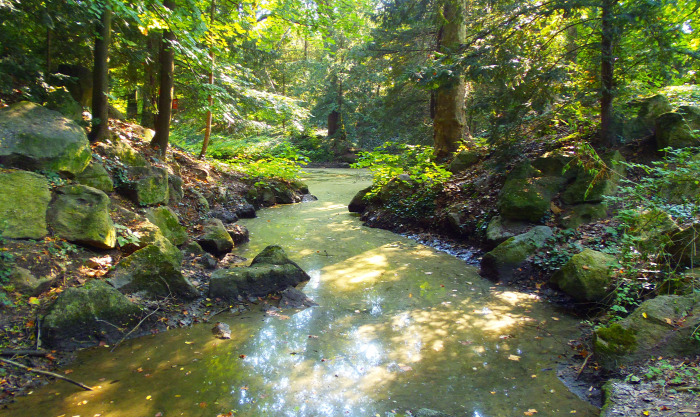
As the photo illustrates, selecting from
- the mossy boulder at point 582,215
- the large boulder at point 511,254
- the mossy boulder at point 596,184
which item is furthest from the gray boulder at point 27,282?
the mossy boulder at point 596,184

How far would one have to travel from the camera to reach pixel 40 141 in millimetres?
5082

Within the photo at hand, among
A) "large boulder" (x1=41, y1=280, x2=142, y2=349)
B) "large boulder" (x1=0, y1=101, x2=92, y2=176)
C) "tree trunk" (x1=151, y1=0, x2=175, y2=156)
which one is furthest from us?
"tree trunk" (x1=151, y1=0, x2=175, y2=156)

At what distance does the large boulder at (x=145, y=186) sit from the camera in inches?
257

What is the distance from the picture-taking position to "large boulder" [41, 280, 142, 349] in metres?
3.61

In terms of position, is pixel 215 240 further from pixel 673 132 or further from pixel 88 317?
pixel 673 132

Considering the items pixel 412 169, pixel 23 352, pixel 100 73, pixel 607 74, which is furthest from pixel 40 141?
pixel 607 74

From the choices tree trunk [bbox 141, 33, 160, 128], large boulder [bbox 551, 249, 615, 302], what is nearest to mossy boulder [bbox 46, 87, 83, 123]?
tree trunk [bbox 141, 33, 160, 128]

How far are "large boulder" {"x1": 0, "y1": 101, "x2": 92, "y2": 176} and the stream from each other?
2915mm

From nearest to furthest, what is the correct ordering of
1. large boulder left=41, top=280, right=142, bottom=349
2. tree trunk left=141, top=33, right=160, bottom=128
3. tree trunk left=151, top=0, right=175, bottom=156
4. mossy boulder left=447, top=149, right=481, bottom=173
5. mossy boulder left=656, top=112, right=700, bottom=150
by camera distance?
1. large boulder left=41, top=280, right=142, bottom=349
2. mossy boulder left=656, top=112, right=700, bottom=150
3. tree trunk left=151, top=0, right=175, bottom=156
4. mossy boulder left=447, top=149, right=481, bottom=173
5. tree trunk left=141, top=33, right=160, bottom=128

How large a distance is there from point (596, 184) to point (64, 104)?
964 cm

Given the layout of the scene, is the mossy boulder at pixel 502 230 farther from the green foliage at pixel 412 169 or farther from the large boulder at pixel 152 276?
the large boulder at pixel 152 276

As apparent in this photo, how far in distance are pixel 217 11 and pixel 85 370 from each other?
1226 centimetres

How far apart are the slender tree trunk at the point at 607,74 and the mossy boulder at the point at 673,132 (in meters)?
0.71

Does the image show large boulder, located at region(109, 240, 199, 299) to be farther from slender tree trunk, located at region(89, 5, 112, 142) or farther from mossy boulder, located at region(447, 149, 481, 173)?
mossy boulder, located at region(447, 149, 481, 173)
